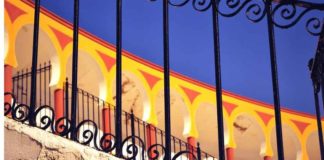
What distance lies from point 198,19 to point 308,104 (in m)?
6.26

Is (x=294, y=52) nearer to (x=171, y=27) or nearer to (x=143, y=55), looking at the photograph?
(x=171, y=27)

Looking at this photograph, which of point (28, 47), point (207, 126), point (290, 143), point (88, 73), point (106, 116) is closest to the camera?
point (28, 47)

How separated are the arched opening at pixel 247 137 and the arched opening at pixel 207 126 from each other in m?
1.07

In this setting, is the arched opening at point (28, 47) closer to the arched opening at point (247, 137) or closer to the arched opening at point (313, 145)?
the arched opening at point (247, 137)

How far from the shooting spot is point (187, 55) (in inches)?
939

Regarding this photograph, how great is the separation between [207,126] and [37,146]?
2050 cm

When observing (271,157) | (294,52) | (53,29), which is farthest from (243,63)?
(53,29)

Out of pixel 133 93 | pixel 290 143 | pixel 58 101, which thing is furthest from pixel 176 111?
pixel 58 101

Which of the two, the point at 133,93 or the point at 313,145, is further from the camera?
the point at 313,145

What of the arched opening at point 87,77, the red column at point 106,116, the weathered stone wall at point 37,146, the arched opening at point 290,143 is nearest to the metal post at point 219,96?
the weathered stone wall at point 37,146

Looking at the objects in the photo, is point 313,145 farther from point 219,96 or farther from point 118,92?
point 118,92

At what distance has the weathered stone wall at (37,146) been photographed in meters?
3.11

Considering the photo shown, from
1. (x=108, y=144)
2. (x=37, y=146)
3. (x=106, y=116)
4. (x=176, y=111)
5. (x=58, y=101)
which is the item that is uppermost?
(x=176, y=111)

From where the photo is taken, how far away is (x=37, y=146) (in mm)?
3168
